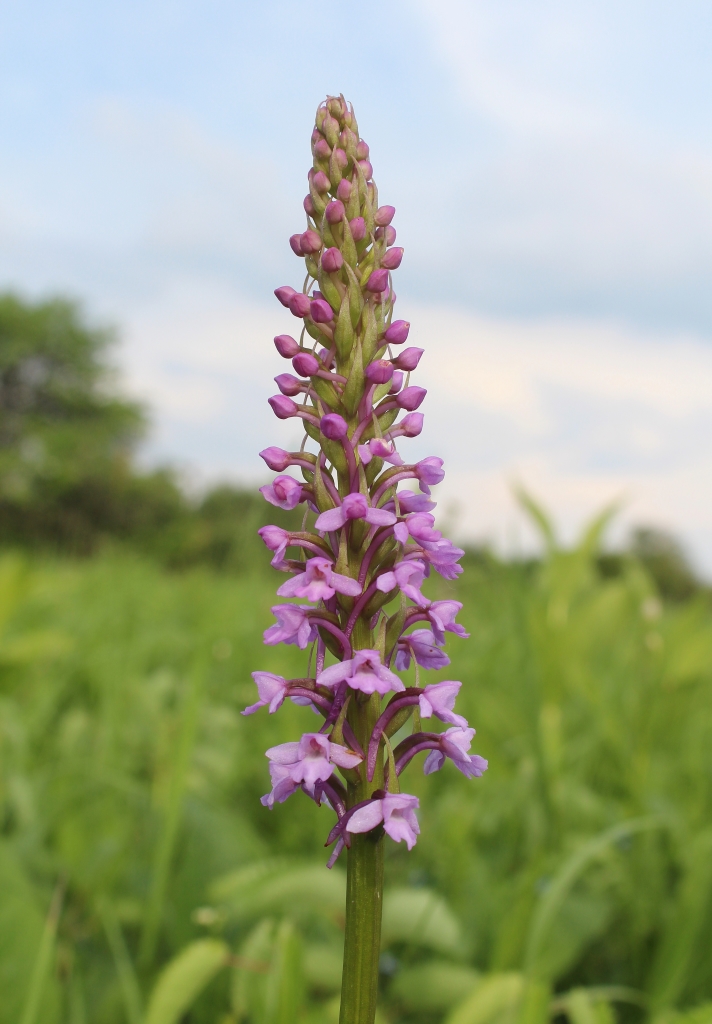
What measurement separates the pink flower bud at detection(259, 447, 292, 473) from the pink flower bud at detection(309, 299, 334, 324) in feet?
0.88

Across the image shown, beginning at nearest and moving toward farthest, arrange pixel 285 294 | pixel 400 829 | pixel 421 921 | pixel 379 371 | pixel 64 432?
pixel 400 829 < pixel 379 371 < pixel 285 294 < pixel 421 921 < pixel 64 432

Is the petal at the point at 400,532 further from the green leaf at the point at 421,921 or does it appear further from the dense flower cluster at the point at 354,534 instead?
the green leaf at the point at 421,921

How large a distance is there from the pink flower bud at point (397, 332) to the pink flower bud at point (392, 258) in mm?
142

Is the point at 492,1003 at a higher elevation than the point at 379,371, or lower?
lower

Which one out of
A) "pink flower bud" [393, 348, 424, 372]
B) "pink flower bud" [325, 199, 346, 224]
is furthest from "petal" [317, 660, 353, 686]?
"pink flower bud" [325, 199, 346, 224]

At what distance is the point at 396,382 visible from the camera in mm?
1741

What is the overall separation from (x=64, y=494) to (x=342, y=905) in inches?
3302

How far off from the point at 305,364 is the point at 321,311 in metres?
0.11

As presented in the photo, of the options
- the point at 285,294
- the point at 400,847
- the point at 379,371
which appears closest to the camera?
the point at 379,371

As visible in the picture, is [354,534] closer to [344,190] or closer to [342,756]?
[342,756]

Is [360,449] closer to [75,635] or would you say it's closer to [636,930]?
[636,930]

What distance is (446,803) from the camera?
15.3 ft

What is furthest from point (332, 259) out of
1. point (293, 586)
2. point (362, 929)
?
point (362, 929)

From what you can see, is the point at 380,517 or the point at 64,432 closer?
the point at 380,517
